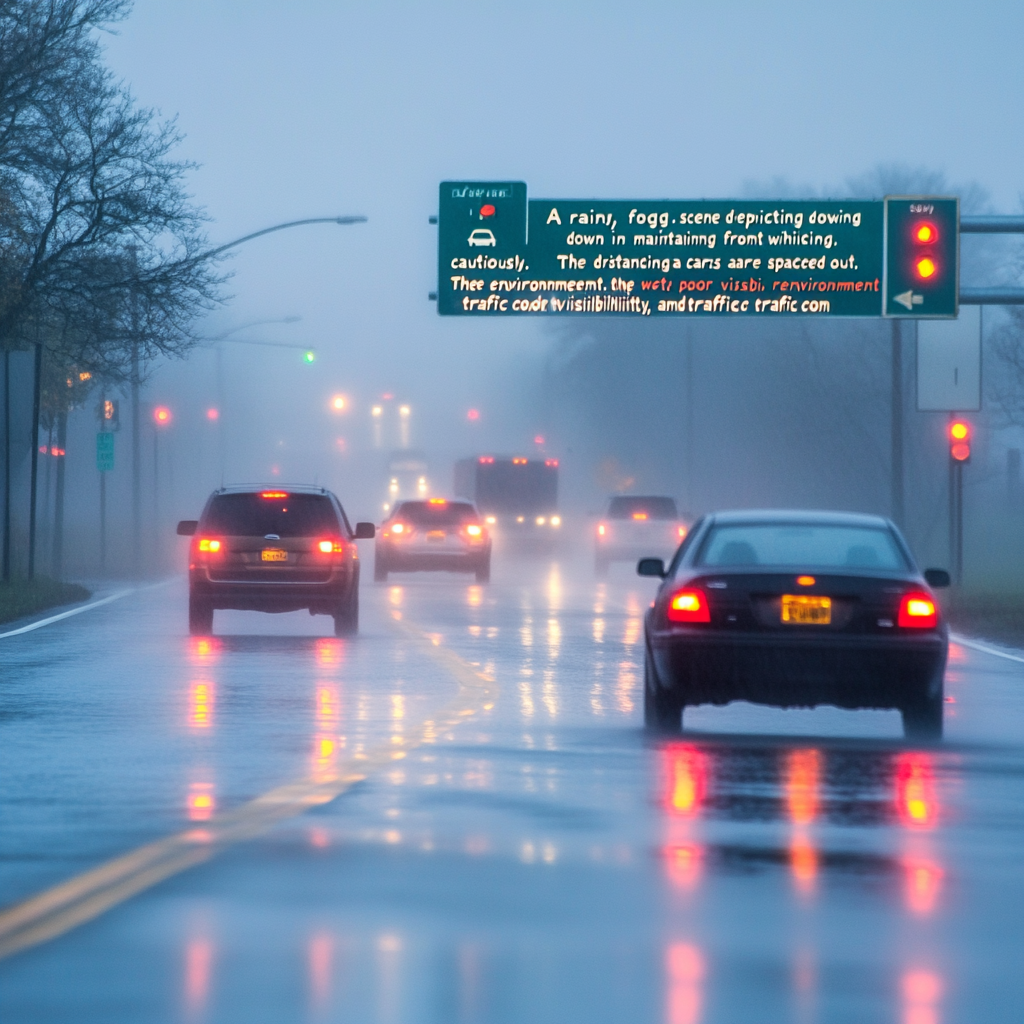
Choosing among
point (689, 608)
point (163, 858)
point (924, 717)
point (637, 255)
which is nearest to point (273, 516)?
point (689, 608)

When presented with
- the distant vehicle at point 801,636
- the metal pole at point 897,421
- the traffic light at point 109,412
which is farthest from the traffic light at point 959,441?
the traffic light at point 109,412

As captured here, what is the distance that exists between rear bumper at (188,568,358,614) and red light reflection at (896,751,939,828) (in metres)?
12.1

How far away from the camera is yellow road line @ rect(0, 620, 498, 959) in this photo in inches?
301

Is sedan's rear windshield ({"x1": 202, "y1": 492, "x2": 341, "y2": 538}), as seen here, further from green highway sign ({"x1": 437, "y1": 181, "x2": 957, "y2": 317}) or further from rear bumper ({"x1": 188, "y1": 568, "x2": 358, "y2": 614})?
green highway sign ({"x1": 437, "y1": 181, "x2": 957, "y2": 317})

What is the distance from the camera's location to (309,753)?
1312 cm

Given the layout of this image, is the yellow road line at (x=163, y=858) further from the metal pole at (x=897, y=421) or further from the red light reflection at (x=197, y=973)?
the metal pole at (x=897, y=421)

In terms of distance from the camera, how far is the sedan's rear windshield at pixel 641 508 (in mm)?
48188

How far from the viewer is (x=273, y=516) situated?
24984 millimetres

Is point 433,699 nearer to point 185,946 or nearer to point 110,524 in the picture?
point 185,946

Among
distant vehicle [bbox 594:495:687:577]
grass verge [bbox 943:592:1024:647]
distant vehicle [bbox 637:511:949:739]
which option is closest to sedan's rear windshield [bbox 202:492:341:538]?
grass verge [bbox 943:592:1024:647]

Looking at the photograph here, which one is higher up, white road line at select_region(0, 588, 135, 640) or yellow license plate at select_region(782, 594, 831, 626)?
yellow license plate at select_region(782, 594, 831, 626)

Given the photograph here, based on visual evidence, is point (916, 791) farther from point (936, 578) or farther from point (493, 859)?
point (936, 578)

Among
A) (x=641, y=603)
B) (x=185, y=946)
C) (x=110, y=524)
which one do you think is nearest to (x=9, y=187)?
(x=641, y=603)

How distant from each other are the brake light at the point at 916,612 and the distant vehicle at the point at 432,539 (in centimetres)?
2731
